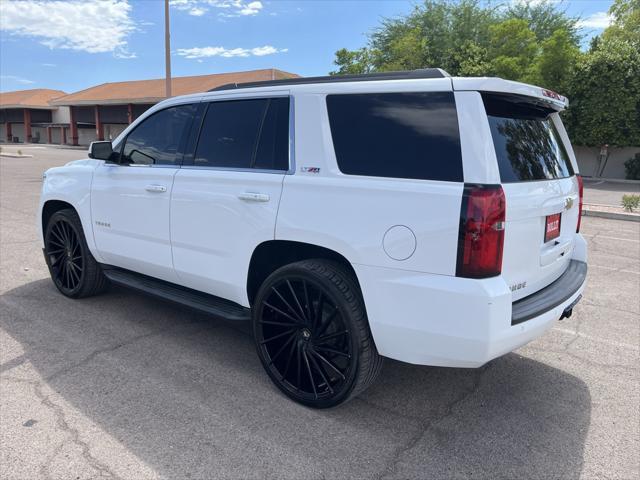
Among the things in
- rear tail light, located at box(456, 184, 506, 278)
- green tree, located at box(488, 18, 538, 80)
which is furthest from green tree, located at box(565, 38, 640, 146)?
rear tail light, located at box(456, 184, 506, 278)

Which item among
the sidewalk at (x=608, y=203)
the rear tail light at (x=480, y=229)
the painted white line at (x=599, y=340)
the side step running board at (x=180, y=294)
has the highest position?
the rear tail light at (x=480, y=229)

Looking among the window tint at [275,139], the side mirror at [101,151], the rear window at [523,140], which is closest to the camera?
the rear window at [523,140]

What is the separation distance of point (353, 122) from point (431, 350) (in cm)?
137

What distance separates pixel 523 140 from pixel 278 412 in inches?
85.8

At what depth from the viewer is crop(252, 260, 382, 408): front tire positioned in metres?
2.86

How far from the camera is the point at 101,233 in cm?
448

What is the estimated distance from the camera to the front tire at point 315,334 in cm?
286

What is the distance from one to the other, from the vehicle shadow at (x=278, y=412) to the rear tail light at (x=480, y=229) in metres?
1.05

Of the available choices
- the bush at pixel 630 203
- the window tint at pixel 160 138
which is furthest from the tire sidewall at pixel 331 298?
the bush at pixel 630 203

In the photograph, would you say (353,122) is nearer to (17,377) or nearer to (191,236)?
(191,236)

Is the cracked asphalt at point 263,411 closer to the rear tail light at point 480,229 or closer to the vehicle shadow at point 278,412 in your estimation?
the vehicle shadow at point 278,412

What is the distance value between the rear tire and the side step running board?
0.94ft

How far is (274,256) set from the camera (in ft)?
11.1

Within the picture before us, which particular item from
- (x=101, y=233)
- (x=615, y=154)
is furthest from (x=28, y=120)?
(x=101, y=233)
